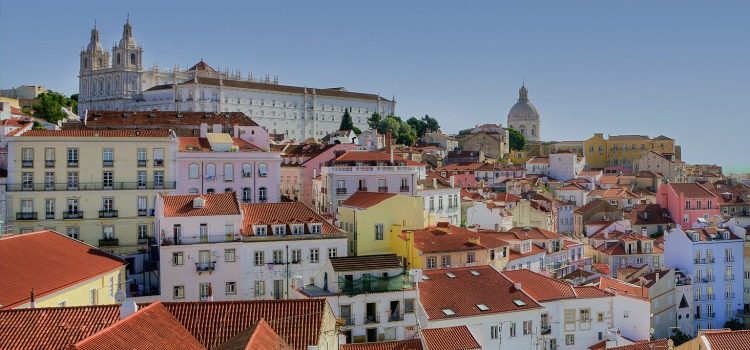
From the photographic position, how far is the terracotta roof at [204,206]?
3781 centimetres

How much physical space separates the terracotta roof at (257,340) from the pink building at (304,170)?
4236 cm

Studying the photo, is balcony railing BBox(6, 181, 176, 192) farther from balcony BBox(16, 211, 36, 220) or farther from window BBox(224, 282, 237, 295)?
window BBox(224, 282, 237, 295)

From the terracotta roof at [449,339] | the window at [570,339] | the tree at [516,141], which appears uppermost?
the tree at [516,141]

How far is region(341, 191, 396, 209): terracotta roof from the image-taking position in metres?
43.1

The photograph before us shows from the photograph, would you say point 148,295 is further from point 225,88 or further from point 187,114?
point 225,88

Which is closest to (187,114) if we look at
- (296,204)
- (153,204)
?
(153,204)

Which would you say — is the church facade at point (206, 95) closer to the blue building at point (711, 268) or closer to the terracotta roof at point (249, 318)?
the blue building at point (711, 268)

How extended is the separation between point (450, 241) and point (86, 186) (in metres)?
20.5

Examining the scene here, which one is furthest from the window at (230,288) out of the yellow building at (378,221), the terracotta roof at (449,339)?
the terracotta roof at (449,339)

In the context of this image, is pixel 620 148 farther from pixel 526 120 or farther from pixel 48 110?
pixel 48 110

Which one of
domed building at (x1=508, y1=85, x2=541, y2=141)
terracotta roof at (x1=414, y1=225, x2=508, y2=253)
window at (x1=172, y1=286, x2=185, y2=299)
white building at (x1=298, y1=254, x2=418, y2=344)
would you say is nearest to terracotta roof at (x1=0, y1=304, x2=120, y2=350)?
white building at (x1=298, y1=254, x2=418, y2=344)

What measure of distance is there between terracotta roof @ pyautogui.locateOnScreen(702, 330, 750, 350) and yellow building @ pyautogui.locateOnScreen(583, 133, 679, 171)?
120m

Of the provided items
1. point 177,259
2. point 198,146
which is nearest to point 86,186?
point 198,146

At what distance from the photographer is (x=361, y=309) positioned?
32250mm
